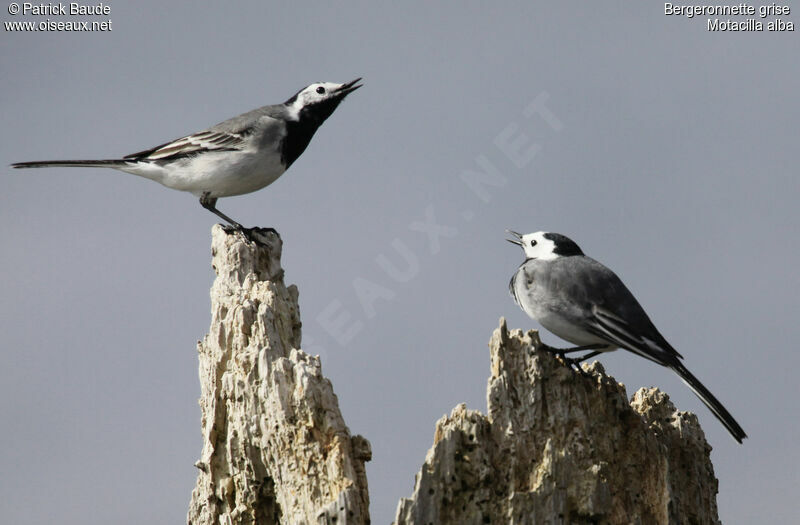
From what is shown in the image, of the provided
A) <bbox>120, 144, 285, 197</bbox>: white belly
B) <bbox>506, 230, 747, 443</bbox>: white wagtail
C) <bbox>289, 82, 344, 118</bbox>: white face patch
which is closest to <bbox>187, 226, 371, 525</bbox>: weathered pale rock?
<bbox>120, 144, 285, 197</bbox>: white belly

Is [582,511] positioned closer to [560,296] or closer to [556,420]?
[556,420]

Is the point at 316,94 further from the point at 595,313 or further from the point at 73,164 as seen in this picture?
the point at 595,313

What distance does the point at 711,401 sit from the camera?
9.41 meters

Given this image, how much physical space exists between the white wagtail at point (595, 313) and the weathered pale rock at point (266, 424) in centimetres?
299

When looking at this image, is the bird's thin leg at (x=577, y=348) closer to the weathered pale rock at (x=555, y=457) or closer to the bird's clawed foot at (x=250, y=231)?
the weathered pale rock at (x=555, y=457)

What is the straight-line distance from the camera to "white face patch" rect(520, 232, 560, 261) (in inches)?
420

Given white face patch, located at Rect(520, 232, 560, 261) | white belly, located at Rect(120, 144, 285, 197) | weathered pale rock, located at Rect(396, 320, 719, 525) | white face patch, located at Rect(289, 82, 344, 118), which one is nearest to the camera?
weathered pale rock, located at Rect(396, 320, 719, 525)

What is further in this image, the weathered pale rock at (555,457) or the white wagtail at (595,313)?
the white wagtail at (595,313)

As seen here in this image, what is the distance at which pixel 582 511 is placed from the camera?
7895 mm

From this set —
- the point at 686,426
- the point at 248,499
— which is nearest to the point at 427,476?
the point at 248,499

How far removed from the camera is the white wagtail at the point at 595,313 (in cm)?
958

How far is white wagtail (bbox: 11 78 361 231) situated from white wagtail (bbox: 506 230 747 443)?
14.3 feet

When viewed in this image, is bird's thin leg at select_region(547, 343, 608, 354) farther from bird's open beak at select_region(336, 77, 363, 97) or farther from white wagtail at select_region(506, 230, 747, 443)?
bird's open beak at select_region(336, 77, 363, 97)

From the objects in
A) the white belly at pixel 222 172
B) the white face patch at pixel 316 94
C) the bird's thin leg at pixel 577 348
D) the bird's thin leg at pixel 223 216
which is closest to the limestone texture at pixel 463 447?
the bird's thin leg at pixel 577 348
